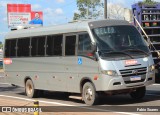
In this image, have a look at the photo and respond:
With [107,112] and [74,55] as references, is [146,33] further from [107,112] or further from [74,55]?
[107,112]

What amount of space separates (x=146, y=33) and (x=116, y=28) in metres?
2.96

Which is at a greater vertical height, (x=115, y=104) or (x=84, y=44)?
(x=84, y=44)

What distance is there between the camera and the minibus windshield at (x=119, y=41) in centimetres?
1435

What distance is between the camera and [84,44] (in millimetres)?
15016

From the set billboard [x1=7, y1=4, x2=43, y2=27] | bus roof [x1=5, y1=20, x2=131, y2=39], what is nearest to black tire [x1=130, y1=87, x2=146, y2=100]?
bus roof [x1=5, y1=20, x2=131, y2=39]

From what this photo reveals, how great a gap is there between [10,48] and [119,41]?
731 centimetres

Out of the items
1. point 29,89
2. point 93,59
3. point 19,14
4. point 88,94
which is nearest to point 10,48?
point 29,89

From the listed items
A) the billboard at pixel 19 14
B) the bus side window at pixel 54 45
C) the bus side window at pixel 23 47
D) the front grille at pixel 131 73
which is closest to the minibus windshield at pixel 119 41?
the front grille at pixel 131 73

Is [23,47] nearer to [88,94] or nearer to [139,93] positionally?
[88,94]

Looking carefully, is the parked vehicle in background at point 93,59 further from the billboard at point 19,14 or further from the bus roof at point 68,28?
the billboard at point 19,14

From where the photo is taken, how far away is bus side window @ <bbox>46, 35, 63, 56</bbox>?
16484 mm

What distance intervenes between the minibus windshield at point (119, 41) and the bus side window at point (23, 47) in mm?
4979

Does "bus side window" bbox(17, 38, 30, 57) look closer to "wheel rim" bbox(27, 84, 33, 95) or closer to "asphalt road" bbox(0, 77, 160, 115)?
"wheel rim" bbox(27, 84, 33, 95)

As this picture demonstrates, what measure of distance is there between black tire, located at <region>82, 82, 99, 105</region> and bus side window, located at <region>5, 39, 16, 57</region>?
614cm
